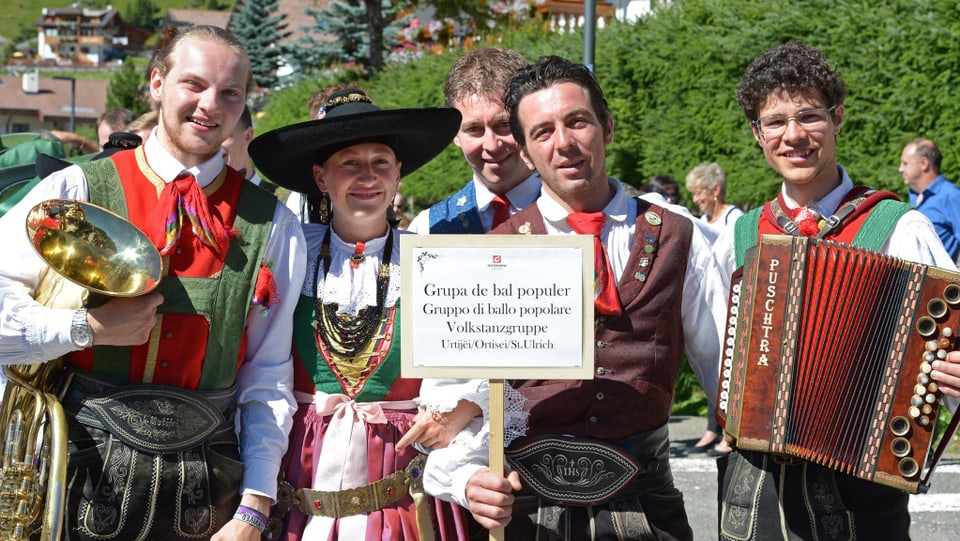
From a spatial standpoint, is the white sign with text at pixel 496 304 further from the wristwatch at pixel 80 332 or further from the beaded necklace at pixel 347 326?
the wristwatch at pixel 80 332

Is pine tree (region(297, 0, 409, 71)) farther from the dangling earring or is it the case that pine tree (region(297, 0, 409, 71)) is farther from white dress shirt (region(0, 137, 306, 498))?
white dress shirt (region(0, 137, 306, 498))

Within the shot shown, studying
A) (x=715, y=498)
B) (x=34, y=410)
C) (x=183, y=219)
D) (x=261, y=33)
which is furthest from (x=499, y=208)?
(x=261, y=33)

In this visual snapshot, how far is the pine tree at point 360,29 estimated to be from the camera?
24391 mm

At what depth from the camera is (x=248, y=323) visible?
312 cm

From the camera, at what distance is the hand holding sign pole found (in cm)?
286

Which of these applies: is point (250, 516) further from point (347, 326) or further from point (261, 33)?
point (261, 33)

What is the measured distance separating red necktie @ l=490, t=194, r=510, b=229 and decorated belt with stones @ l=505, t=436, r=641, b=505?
1110 mm

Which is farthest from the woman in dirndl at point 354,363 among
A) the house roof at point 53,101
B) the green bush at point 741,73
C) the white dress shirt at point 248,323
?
the house roof at point 53,101

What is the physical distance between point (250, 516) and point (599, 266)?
3.89 feet

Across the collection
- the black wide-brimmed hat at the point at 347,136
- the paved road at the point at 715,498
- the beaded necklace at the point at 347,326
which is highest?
the black wide-brimmed hat at the point at 347,136

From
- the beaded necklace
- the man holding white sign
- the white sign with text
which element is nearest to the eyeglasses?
the man holding white sign

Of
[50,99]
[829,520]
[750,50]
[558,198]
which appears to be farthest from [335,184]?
[50,99]

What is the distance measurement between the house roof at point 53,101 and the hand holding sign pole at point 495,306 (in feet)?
307

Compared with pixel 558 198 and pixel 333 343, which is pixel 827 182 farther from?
pixel 333 343
